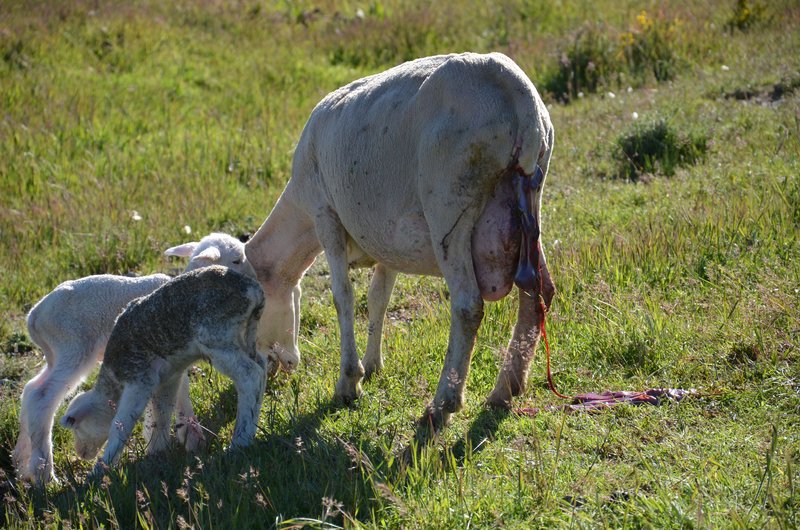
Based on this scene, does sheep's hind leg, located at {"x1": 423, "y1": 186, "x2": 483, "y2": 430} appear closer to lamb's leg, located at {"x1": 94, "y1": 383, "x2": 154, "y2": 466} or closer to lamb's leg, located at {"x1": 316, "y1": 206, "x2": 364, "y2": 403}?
lamb's leg, located at {"x1": 316, "y1": 206, "x2": 364, "y2": 403}

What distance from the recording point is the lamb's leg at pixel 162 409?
5.37 metres

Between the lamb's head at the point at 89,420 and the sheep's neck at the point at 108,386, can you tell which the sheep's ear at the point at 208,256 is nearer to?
the sheep's neck at the point at 108,386

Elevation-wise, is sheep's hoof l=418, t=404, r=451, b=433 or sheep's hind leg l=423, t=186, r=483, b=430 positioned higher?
sheep's hind leg l=423, t=186, r=483, b=430

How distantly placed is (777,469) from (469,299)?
1.70 meters

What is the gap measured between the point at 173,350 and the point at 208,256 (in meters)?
0.77

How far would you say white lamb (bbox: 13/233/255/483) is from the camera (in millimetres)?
5535

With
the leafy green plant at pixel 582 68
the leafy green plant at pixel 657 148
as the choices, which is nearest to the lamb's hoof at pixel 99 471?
the leafy green plant at pixel 657 148

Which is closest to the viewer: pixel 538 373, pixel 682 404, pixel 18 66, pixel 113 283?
pixel 682 404

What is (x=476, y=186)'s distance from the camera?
4895 millimetres

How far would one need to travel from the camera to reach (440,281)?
7.31 m

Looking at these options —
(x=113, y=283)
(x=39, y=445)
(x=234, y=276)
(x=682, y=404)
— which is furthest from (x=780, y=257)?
(x=39, y=445)

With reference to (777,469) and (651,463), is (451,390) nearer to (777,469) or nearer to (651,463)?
(651,463)

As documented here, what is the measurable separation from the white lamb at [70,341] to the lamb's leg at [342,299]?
24.8 inches

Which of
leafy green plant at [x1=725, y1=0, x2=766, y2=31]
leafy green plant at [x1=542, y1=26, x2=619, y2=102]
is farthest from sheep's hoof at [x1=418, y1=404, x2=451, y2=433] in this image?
leafy green plant at [x1=725, y1=0, x2=766, y2=31]
